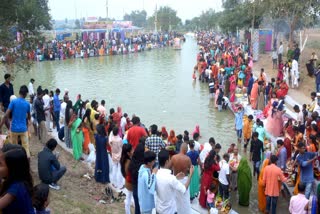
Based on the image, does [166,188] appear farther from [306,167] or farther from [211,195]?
[306,167]

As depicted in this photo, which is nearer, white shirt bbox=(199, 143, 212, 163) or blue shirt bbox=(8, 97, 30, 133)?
blue shirt bbox=(8, 97, 30, 133)

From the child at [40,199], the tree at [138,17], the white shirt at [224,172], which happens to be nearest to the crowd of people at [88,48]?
the white shirt at [224,172]

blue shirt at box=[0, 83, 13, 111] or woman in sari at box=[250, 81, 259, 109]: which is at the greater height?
blue shirt at box=[0, 83, 13, 111]

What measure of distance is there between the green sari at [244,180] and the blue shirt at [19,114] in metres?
3.96

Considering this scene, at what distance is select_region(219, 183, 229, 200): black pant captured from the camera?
719 cm

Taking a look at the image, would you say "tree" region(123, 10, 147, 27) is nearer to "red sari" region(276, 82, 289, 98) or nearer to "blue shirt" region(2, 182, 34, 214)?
"red sari" region(276, 82, 289, 98)

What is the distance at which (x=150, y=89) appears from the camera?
1955 centimetres

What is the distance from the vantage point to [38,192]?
4.05 m

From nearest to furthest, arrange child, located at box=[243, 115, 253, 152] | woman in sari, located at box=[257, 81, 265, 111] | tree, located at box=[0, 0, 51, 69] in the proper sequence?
child, located at box=[243, 115, 253, 152] < tree, located at box=[0, 0, 51, 69] < woman in sari, located at box=[257, 81, 265, 111]

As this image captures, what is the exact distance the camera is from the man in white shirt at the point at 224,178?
7.06m

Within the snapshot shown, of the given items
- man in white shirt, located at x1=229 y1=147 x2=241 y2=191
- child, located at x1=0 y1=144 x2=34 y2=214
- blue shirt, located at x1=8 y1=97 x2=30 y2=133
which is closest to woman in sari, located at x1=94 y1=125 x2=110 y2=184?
blue shirt, located at x1=8 y1=97 x2=30 y2=133

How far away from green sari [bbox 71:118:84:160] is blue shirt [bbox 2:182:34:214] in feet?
19.2

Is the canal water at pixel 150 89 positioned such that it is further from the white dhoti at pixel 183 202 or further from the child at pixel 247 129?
the white dhoti at pixel 183 202

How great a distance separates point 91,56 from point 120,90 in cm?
1680
